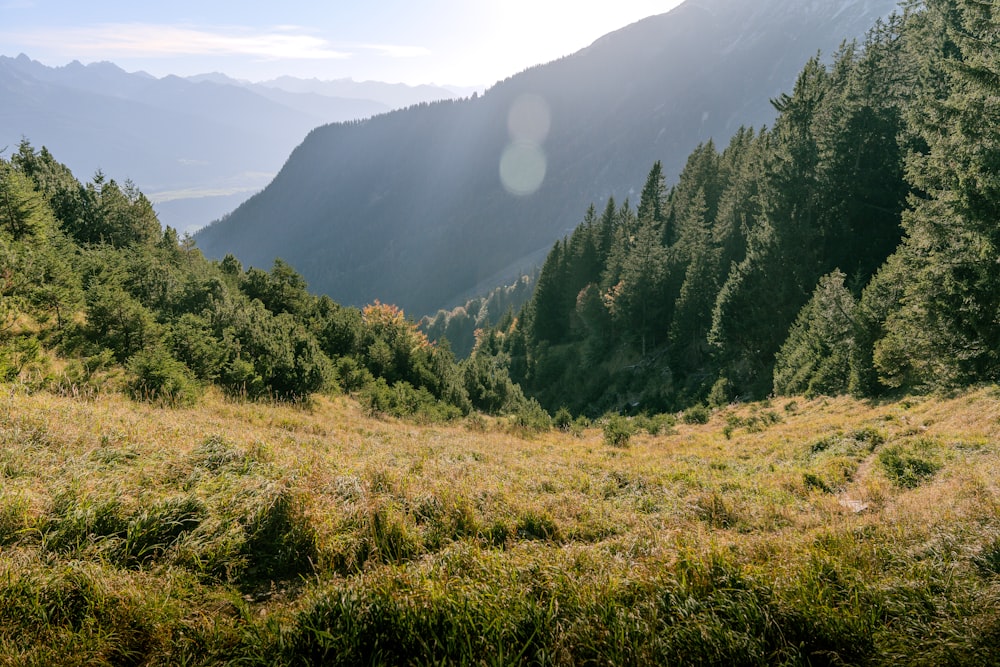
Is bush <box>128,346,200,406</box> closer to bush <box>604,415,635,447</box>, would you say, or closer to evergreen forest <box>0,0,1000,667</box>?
evergreen forest <box>0,0,1000,667</box>

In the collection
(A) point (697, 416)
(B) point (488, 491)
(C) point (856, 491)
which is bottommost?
(A) point (697, 416)

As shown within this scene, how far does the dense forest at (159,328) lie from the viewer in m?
12.9

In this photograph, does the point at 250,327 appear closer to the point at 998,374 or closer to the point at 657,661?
the point at 657,661

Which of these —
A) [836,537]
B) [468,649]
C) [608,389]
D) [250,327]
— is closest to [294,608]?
[468,649]

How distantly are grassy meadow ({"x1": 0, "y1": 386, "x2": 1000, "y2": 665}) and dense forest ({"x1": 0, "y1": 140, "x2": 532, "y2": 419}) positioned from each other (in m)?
5.88

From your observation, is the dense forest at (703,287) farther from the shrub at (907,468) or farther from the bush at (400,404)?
the shrub at (907,468)

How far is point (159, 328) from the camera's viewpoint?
53.4 feet

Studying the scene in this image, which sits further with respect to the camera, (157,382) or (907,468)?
(157,382)

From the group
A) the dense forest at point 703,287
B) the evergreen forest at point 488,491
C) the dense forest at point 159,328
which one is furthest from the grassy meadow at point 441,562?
the dense forest at point 703,287

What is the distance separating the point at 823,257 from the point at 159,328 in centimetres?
4164

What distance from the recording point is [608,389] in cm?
5259

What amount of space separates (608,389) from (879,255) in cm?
2785

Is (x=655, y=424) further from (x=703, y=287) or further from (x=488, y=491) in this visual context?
(x=703, y=287)

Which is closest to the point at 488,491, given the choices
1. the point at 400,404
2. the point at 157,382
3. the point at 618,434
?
the point at 157,382
